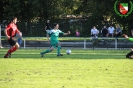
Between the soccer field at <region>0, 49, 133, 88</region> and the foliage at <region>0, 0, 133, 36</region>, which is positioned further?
the foliage at <region>0, 0, 133, 36</region>

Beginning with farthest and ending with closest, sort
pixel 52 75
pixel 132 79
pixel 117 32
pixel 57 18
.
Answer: pixel 57 18 → pixel 117 32 → pixel 52 75 → pixel 132 79

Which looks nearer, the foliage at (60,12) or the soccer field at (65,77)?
the soccer field at (65,77)

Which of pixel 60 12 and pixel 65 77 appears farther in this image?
Answer: pixel 60 12

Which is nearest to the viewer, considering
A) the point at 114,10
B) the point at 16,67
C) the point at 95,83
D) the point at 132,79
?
the point at 95,83

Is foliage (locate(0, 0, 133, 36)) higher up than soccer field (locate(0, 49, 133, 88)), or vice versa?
foliage (locate(0, 0, 133, 36))

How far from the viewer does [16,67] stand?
63.2ft

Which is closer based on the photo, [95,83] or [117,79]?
[95,83]

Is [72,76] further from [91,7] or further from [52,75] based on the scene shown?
[91,7]

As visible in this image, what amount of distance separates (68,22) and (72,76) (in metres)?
47.1

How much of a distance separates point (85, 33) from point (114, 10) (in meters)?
4.64

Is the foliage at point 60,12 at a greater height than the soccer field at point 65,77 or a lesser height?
greater

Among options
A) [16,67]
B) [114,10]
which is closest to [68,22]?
[114,10]

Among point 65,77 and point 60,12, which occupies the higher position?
point 60,12

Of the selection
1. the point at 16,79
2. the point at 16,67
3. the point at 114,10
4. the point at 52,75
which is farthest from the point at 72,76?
the point at 114,10
